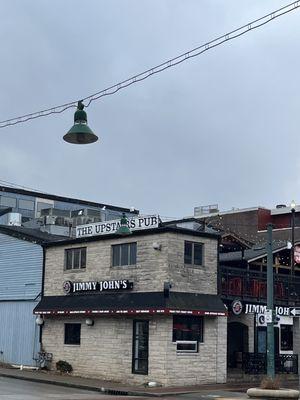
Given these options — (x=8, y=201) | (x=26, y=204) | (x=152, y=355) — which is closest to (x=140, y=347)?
(x=152, y=355)

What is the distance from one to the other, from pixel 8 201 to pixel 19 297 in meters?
27.8

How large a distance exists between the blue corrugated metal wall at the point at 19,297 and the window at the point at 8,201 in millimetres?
24981

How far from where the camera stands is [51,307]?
30.9m

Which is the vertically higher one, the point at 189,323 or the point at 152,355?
the point at 189,323

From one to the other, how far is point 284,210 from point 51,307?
4182cm

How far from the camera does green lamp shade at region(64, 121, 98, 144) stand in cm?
1295

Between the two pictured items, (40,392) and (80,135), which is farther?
(40,392)

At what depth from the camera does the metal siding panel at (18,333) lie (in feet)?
107

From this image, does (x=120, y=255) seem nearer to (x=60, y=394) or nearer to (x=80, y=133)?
(x=60, y=394)

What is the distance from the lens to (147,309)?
26.0 meters

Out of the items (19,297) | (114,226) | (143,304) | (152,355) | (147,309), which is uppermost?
(114,226)

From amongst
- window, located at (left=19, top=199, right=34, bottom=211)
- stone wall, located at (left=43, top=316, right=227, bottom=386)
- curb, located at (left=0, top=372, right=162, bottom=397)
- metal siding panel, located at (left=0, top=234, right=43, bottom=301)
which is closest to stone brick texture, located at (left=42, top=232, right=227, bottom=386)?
stone wall, located at (left=43, top=316, right=227, bottom=386)

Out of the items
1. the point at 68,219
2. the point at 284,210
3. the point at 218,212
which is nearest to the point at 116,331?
the point at 68,219

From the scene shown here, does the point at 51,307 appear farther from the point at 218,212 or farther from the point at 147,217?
the point at 218,212
